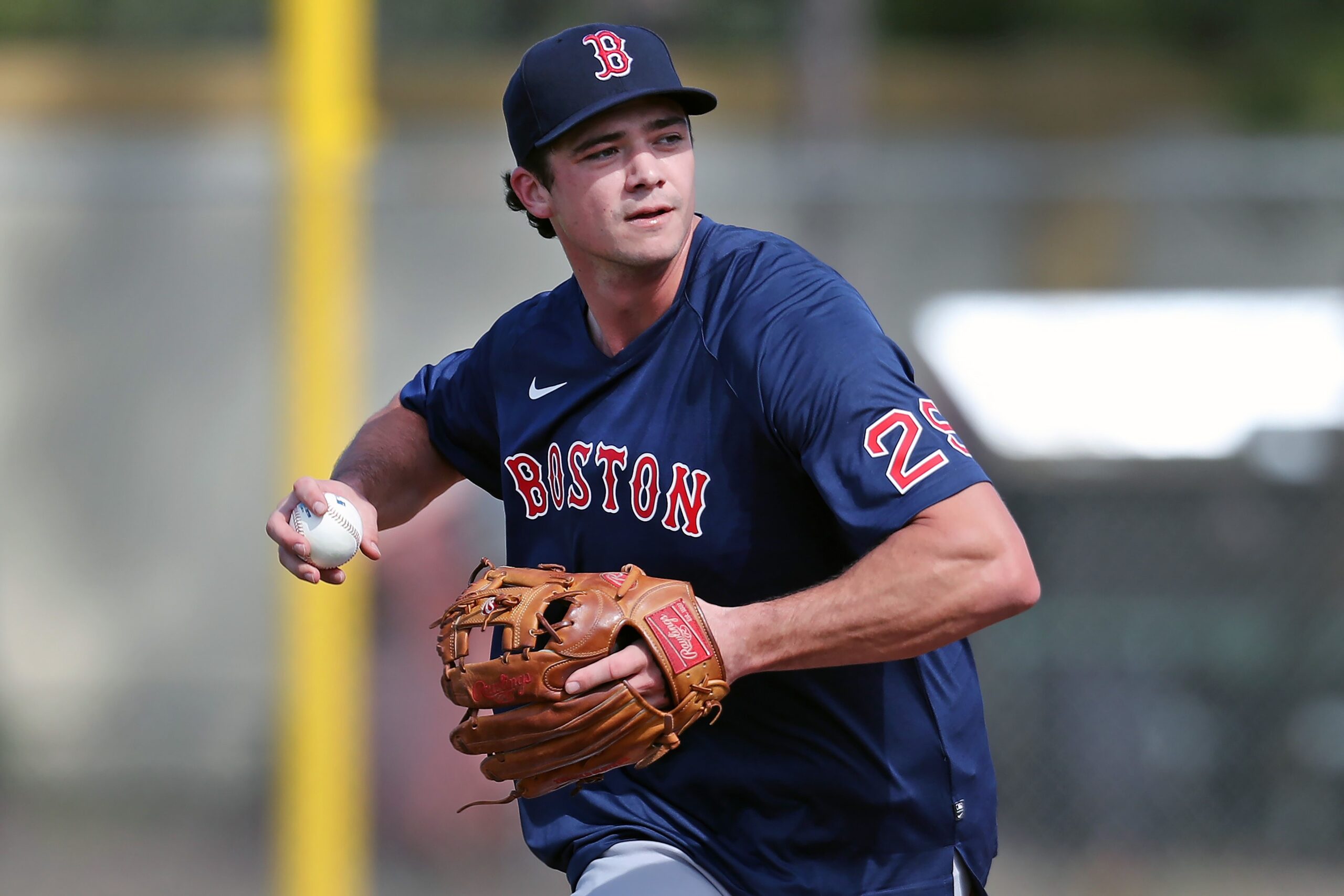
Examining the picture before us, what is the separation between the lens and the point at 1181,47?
793 centimetres

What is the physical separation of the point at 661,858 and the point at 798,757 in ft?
0.95

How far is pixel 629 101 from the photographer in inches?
91.4

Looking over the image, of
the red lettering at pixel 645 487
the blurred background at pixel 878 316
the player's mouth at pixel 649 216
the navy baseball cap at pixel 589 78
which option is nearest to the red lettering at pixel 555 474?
the red lettering at pixel 645 487

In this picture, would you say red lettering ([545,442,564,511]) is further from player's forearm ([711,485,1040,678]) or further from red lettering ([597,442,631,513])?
player's forearm ([711,485,1040,678])

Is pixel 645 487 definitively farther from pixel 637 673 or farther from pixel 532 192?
pixel 532 192

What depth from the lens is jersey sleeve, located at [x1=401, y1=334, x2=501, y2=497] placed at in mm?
2793

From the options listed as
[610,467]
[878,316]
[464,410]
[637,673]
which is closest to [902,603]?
[637,673]

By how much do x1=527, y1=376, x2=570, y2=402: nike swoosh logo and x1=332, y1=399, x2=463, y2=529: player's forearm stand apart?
403 millimetres

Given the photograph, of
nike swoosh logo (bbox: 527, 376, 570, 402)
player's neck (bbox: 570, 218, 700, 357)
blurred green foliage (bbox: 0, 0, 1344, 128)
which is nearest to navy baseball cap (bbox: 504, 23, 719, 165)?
player's neck (bbox: 570, 218, 700, 357)

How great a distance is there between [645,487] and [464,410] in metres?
0.62

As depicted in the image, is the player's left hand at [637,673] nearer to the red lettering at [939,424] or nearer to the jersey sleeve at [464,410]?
the red lettering at [939,424]

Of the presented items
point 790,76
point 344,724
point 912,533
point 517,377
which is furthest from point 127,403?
point 912,533

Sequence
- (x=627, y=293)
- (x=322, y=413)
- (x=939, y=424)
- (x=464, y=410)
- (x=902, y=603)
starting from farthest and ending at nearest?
1. (x=322, y=413)
2. (x=464, y=410)
3. (x=627, y=293)
4. (x=939, y=424)
5. (x=902, y=603)

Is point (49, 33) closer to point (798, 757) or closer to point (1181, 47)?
point (1181, 47)
